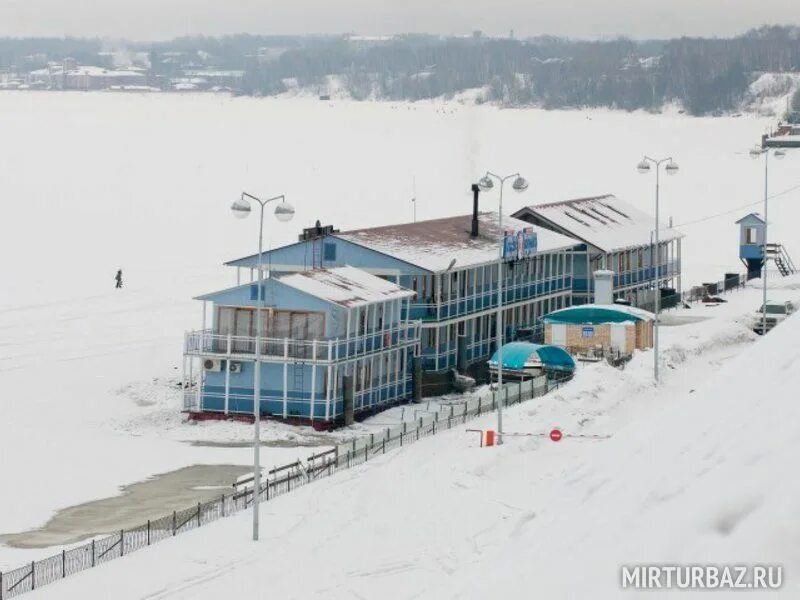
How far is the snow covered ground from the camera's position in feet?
143

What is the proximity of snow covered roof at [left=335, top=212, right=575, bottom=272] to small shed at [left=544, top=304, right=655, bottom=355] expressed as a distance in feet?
9.94

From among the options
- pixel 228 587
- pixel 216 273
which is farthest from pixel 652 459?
pixel 216 273

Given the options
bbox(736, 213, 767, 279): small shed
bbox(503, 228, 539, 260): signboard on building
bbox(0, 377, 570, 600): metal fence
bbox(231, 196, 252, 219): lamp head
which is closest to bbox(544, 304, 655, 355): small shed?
bbox(503, 228, 539, 260): signboard on building

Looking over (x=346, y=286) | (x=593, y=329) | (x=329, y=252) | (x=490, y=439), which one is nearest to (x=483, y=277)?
(x=593, y=329)

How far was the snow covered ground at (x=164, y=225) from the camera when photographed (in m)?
43.7

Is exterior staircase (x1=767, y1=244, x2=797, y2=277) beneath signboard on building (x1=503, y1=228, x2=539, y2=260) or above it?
beneath

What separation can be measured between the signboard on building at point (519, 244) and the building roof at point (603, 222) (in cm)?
599

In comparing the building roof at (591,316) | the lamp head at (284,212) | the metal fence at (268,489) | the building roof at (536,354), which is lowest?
the metal fence at (268,489)

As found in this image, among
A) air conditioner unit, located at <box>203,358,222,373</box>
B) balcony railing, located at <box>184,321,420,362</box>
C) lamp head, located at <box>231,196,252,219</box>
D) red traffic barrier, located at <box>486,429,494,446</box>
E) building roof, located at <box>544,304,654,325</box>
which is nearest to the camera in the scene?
lamp head, located at <box>231,196,252,219</box>

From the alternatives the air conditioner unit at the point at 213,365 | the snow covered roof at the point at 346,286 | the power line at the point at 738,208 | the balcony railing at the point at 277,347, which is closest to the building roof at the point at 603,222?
the snow covered roof at the point at 346,286

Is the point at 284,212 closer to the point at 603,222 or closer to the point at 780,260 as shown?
the point at 603,222

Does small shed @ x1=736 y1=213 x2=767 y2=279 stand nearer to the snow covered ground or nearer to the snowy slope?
the snow covered ground

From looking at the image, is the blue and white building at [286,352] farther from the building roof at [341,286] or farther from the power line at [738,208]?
the power line at [738,208]

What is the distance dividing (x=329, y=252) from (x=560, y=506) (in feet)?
146
